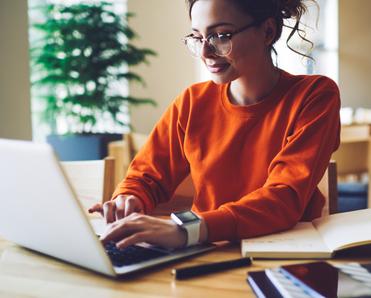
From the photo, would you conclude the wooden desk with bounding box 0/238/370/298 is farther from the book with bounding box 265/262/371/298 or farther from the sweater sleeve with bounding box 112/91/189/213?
the sweater sleeve with bounding box 112/91/189/213

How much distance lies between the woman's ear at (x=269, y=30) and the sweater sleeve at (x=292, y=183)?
0.19m

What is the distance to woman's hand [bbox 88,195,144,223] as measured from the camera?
0.99m

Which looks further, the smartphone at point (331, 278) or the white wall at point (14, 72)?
the white wall at point (14, 72)

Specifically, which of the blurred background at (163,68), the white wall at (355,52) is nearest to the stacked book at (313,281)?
the blurred background at (163,68)

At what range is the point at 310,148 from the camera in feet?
3.42

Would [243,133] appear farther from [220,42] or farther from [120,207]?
[120,207]

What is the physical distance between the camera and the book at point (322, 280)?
58 cm

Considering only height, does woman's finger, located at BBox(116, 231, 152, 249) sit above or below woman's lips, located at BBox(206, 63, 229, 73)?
below

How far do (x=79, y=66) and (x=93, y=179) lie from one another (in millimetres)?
1869

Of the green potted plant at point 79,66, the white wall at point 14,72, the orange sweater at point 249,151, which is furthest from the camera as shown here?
the green potted plant at point 79,66

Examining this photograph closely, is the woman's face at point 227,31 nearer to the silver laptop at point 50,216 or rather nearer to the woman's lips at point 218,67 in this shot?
the woman's lips at point 218,67

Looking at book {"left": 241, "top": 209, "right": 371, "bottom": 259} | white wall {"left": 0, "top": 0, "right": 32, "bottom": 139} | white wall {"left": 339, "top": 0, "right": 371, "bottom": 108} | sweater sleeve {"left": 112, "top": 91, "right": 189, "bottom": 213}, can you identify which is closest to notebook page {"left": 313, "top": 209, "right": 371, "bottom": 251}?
book {"left": 241, "top": 209, "right": 371, "bottom": 259}

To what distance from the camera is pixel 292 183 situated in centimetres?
98

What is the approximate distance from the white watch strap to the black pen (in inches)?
3.9
